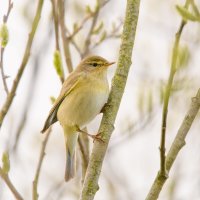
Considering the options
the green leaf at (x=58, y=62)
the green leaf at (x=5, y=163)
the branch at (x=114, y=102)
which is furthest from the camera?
the green leaf at (x=58, y=62)

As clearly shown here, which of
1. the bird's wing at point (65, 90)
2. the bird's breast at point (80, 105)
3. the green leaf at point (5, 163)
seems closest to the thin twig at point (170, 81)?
the green leaf at point (5, 163)

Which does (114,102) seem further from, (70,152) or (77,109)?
(70,152)

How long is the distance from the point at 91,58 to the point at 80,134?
1013mm

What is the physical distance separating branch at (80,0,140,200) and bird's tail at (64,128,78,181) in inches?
55.4

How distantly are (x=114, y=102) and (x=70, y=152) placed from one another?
162cm

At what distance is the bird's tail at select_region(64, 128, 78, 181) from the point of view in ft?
14.7

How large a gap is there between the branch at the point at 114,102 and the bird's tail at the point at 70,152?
141 cm

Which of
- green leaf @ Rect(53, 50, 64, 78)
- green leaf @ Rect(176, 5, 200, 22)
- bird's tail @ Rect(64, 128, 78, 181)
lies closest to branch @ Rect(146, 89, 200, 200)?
green leaf @ Rect(176, 5, 200, 22)

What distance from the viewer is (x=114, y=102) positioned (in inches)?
122

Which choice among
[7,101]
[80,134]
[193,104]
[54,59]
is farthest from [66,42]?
[193,104]

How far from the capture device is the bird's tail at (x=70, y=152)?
14.7 feet

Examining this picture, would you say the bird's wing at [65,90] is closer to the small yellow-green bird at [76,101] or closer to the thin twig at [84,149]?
the small yellow-green bird at [76,101]

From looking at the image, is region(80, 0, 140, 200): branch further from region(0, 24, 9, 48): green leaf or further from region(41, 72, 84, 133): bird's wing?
region(41, 72, 84, 133): bird's wing

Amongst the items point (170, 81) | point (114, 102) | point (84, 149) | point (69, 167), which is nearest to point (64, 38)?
point (84, 149)
